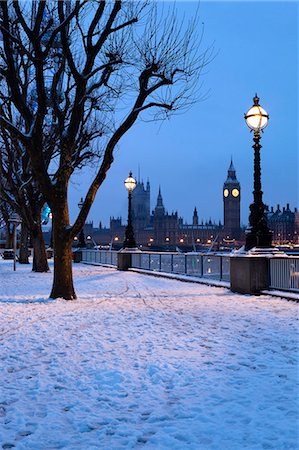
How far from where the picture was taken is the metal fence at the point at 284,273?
12.0m

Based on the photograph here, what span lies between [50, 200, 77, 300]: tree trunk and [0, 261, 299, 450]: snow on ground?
2185 millimetres

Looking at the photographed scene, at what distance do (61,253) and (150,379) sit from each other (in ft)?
24.7

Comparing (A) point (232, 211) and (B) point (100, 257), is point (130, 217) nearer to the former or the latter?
(B) point (100, 257)

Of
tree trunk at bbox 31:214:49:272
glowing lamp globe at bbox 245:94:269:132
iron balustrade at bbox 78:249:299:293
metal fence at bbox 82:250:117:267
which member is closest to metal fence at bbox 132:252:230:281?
iron balustrade at bbox 78:249:299:293

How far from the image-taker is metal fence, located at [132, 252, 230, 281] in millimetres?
16703

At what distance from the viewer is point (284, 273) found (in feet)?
41.1

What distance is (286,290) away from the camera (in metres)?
12.5

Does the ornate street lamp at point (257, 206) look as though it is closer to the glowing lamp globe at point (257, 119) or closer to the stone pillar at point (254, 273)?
the glowing lamp globe at point (257, 119)

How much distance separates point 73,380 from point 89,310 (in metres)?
5.21

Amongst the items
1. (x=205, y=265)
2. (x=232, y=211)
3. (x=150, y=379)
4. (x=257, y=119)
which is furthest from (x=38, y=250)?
(x=232, y=211)

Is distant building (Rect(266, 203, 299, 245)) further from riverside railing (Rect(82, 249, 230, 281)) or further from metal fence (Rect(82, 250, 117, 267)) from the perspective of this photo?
riverside railing (Rect(82, 249, 230, 281))

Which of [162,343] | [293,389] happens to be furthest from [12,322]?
[293,389]

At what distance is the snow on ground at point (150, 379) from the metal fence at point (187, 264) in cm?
651

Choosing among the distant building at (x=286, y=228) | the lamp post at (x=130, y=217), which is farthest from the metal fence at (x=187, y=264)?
the distant building at (x=286, y=228)
